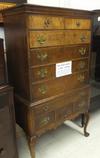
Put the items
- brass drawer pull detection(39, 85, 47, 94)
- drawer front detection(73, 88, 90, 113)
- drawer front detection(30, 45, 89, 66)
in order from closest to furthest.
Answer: drawer front detection(30, 45, 89, 66) < brass drawer pull detection(39, 85, 47, 94) < drawer front detection(73, 88, 90, 113)

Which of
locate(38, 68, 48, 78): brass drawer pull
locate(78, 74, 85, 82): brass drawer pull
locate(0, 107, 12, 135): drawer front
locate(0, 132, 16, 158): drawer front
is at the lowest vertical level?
locate(0, 132, 16, 158): drawer front

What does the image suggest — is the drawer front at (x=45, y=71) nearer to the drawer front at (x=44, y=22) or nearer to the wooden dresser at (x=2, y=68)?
the wooden dresser at (x=2, y=68)

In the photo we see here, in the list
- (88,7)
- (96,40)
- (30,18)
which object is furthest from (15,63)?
(88,7)

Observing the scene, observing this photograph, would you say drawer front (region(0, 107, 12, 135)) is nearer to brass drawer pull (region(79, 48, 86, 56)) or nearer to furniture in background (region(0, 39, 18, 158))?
furniture in background (region(0, 39, 18, 158))

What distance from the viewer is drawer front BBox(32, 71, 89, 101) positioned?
147 centimetres

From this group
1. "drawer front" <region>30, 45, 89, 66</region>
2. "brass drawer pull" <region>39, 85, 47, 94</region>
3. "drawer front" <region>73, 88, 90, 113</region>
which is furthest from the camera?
"drawer front" <region>73, 88, 90, 113</region>

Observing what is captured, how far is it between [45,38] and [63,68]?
1.14 ft

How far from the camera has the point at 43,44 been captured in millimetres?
1396

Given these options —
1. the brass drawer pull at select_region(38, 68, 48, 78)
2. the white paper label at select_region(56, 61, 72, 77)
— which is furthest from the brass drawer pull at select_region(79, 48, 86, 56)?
the brass drawer pull at select_region(38, 68, 48, 78)

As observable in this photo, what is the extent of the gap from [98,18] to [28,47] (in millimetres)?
1114

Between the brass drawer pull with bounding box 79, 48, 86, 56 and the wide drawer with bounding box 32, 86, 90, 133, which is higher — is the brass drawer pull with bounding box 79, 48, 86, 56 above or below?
above

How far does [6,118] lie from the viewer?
1.37 m

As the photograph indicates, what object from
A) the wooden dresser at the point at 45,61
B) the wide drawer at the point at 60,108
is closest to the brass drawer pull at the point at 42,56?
the wooden dresser at the point at 45,61

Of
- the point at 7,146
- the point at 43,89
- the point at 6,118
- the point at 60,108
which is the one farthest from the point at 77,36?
the point at 7,146
